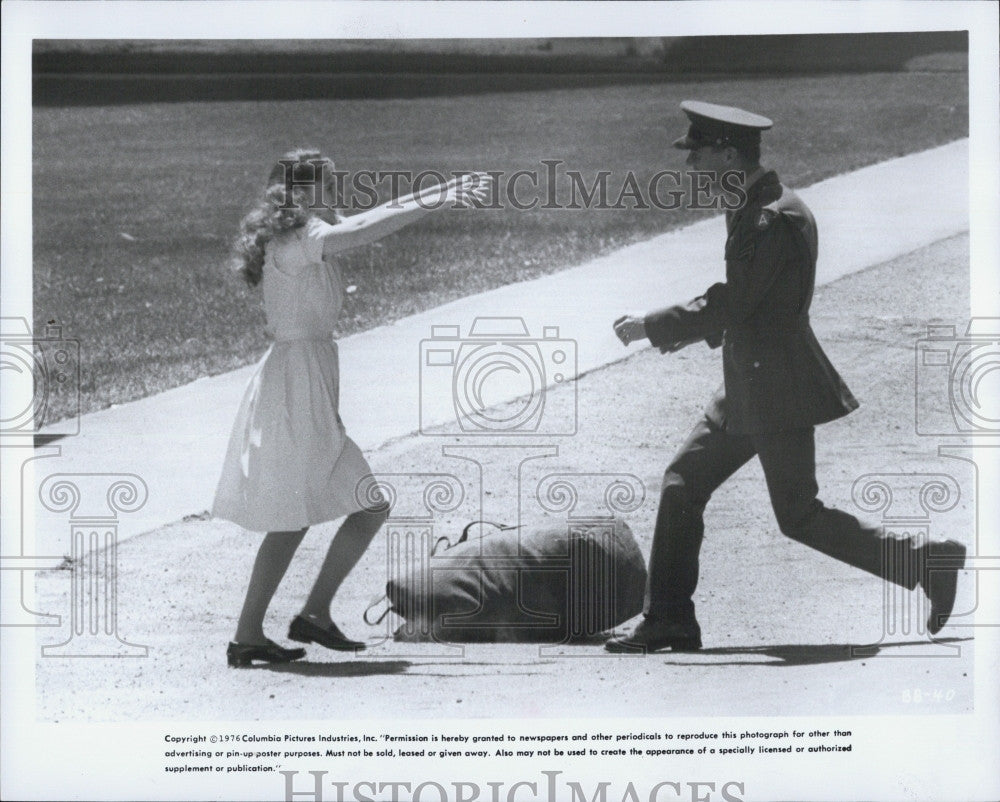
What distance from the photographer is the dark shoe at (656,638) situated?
6867mm

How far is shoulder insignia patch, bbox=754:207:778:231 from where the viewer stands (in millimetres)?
6645

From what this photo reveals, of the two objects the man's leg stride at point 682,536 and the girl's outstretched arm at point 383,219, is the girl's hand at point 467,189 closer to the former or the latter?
the girl's outstretched arm at point 383,219

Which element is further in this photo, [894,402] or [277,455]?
[894,402]

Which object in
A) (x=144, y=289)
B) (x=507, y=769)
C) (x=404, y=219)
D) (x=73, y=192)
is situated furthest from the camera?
(x=144, y=289)

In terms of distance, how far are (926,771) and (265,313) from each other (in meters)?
2.95

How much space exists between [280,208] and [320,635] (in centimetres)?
153

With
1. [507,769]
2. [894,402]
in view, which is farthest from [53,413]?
[894,402]

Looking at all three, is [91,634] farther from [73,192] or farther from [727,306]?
[727,306]

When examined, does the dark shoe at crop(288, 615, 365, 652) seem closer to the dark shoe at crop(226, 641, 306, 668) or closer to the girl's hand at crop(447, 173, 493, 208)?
the dark shoe at crop(226, 641, 306, 668)

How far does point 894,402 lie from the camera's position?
7.25 m

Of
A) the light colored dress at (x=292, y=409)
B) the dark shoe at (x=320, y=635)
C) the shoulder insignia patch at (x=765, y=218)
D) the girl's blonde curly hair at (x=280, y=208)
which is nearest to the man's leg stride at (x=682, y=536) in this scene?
the shoulder insignia patch at (x=765, y=218)

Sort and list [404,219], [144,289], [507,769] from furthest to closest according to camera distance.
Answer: [144,289] < [507,769] < [404,219]

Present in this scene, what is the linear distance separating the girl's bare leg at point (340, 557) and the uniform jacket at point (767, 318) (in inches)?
48.4

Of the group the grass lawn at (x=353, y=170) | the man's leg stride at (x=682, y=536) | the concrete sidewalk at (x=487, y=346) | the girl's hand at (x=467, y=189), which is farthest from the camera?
the grass lawn at (x=353, y=170)
